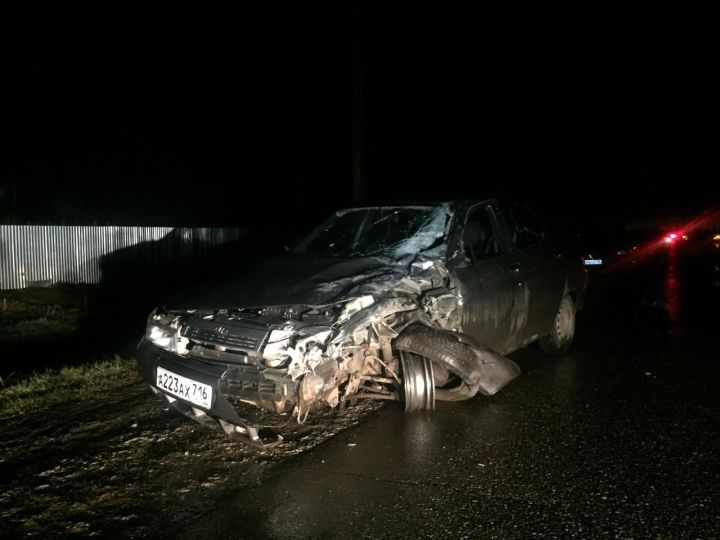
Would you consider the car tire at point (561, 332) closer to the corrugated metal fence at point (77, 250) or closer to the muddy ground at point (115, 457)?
the muddy ground at point (115, 457)

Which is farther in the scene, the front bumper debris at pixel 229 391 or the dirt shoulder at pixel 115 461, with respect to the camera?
the front bumper debris at pixel 229 391

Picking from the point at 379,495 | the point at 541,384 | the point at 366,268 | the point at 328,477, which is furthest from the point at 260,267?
the point at 541,384

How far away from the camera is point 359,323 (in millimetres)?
3787

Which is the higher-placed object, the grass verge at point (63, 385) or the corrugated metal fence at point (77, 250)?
the corrugated metal fence at point (77, 250)

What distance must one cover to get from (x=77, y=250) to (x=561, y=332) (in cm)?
1132

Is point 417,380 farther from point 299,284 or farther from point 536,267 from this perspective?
point 536,267

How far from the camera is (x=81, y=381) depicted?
17.8 ft

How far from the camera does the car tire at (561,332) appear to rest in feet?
20.3

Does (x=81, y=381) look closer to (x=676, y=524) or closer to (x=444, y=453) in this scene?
(x=444, y=453)

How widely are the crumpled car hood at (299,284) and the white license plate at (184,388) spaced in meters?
0.49

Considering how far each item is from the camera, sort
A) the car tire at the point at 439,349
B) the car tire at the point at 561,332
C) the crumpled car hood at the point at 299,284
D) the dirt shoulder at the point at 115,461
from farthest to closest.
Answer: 1. the car tire at the point at 561,332
2. the car tire at the point at 439,349
3. the crumpled car hood at the point at 299,284
4. the dirt shoulder at the point at 115,461

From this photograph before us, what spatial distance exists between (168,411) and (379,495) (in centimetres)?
217

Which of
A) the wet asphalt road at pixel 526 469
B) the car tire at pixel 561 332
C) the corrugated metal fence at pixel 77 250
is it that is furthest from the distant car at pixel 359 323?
the corrugated metal fence at pixel 77 250

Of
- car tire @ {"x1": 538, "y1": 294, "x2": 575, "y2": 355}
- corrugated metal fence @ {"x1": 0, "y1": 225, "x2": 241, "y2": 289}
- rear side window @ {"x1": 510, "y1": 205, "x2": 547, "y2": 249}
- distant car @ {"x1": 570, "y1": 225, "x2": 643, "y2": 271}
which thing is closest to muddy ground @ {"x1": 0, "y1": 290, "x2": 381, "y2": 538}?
rear side window @ {"x1": 510, "y1": 205, "x2": 547, "y2": 249}
